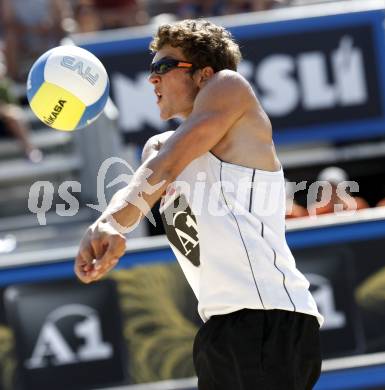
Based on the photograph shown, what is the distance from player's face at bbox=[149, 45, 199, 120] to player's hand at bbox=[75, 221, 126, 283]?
2.64ft

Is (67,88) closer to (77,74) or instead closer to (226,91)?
(77,74)

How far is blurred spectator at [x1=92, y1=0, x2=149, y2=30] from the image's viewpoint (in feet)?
33.1

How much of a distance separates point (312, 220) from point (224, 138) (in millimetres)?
2994

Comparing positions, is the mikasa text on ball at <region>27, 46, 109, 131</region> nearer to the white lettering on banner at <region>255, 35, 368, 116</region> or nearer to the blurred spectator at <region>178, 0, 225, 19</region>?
the white lettering on banner at <region>255, 35, 368, 116</region>

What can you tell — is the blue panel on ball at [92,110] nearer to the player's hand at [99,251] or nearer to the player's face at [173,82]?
the player's face at [173,82]

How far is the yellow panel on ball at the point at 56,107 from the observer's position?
13.6ft

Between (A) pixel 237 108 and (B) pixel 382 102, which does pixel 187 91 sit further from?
(B) pixel 382 102

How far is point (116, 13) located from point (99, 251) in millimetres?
7333

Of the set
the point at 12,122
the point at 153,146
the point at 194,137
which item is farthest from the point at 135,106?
the point at 194,137

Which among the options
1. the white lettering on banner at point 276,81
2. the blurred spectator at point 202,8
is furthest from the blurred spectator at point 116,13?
the white lettering on banner at point 276,81

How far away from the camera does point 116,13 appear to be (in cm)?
1014

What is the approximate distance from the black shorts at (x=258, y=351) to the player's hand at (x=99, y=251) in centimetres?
75

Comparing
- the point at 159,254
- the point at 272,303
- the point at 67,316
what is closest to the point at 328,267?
the point at 159,254

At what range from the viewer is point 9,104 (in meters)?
9.33
